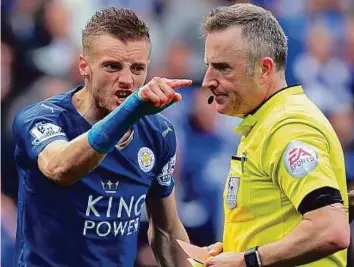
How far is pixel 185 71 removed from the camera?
6039mm

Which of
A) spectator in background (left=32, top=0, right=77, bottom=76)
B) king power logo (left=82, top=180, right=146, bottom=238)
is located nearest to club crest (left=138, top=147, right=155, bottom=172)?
king power logo (left=82, top=180, right=146, bottom=238)

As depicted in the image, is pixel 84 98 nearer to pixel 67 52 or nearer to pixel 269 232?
pixel 269 232

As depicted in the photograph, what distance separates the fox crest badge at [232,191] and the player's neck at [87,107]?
0.70 m

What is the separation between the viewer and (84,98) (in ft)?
12.3

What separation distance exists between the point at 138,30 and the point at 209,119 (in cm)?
227

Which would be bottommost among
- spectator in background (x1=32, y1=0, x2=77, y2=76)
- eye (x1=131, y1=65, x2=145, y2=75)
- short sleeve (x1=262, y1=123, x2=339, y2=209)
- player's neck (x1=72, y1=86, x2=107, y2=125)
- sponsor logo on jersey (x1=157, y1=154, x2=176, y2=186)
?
sponsor logo on jersey (x1=157, y1=154, x2=176, y2=186)

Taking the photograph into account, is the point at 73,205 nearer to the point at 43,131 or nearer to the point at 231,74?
the point at 43,131

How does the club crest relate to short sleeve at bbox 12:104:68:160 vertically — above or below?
below

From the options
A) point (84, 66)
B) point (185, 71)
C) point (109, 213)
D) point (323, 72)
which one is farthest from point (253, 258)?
point (323, 72)

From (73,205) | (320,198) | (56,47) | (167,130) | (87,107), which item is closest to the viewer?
(320,198)

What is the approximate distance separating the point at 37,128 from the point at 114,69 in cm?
41

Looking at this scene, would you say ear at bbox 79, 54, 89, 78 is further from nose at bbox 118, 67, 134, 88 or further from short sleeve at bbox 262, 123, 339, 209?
short sleeve at bbox 262, 123, 339, 209

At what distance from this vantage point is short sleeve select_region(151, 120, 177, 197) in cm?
387

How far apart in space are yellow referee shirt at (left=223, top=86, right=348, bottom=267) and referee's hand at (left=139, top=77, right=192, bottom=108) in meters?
0.37
